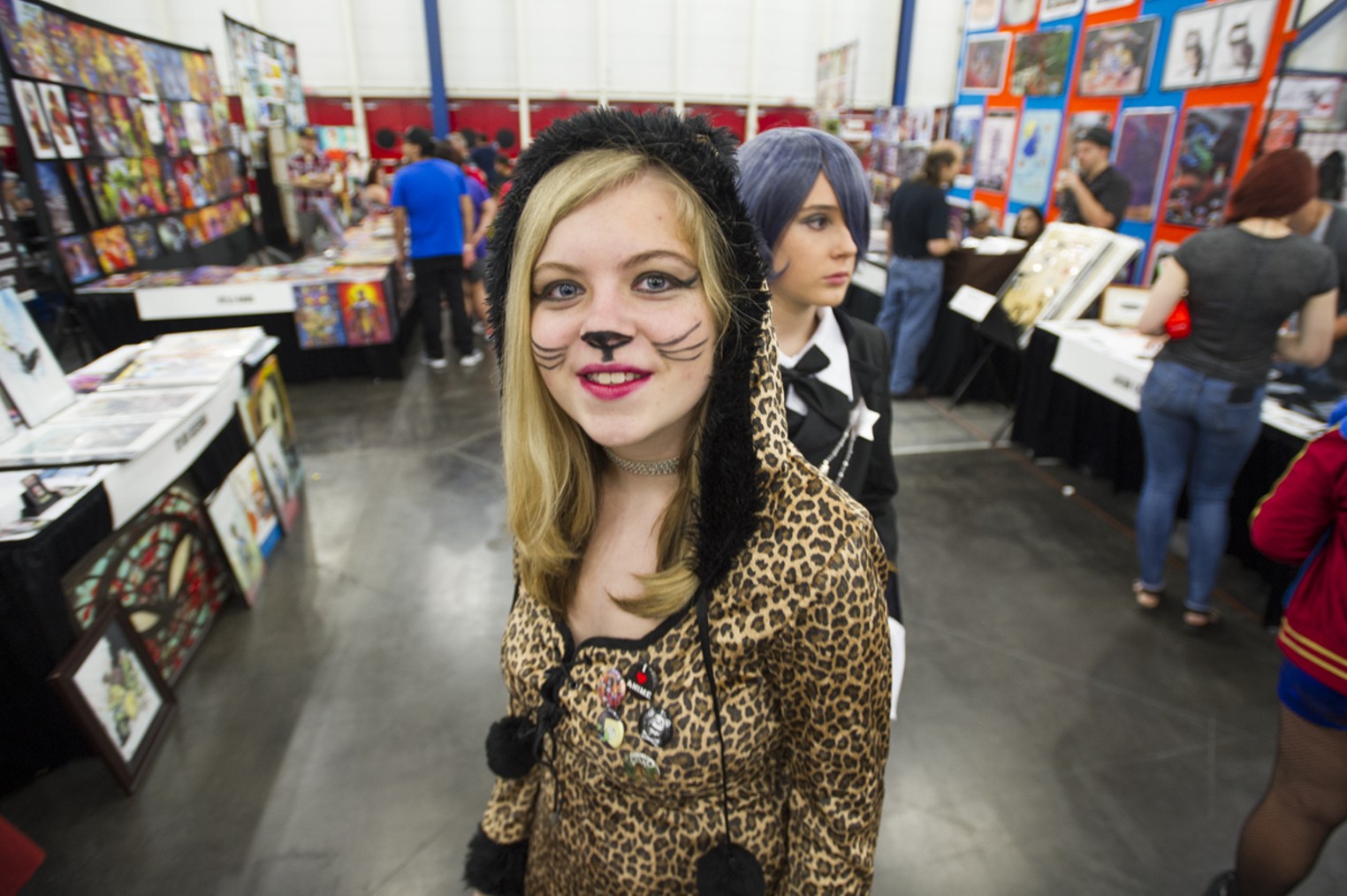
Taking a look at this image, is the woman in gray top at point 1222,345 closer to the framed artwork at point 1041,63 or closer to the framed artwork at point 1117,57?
the framed artwork at point 1117,57

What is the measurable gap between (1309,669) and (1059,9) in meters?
5.60

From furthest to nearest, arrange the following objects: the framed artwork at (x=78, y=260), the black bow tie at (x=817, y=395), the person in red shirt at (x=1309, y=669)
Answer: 1. the framed artwork at (x=78, y=260)
2. the person in red shirt at (x=1309, y=669)
3. the black bow tie at (x=817, y=395)

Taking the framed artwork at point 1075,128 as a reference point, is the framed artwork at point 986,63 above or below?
above

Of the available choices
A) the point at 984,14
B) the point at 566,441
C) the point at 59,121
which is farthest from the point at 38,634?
the point at 984,14

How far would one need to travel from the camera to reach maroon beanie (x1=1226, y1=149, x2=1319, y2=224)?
2.12 metres

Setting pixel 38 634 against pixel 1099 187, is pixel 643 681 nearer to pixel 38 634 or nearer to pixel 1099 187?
pixel 38 634

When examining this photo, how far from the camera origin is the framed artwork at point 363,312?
5.15 metres

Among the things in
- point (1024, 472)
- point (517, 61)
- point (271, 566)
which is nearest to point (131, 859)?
point (271, 566)

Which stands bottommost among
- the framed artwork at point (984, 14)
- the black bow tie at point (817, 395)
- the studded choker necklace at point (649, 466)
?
the black bow tie at point (817, 395)

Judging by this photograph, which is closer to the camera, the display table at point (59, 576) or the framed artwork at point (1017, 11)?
the display table at point (59, 576)

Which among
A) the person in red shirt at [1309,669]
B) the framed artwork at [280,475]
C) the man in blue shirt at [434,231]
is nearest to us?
the person in red shirt at [1309,669]

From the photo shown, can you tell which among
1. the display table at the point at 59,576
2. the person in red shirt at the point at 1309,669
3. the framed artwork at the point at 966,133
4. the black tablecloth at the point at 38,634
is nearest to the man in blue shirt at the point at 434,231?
the display table at the point at 59,576

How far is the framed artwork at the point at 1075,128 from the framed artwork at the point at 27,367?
19.3ft

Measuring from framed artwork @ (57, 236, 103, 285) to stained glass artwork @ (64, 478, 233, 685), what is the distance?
334 centimetres
